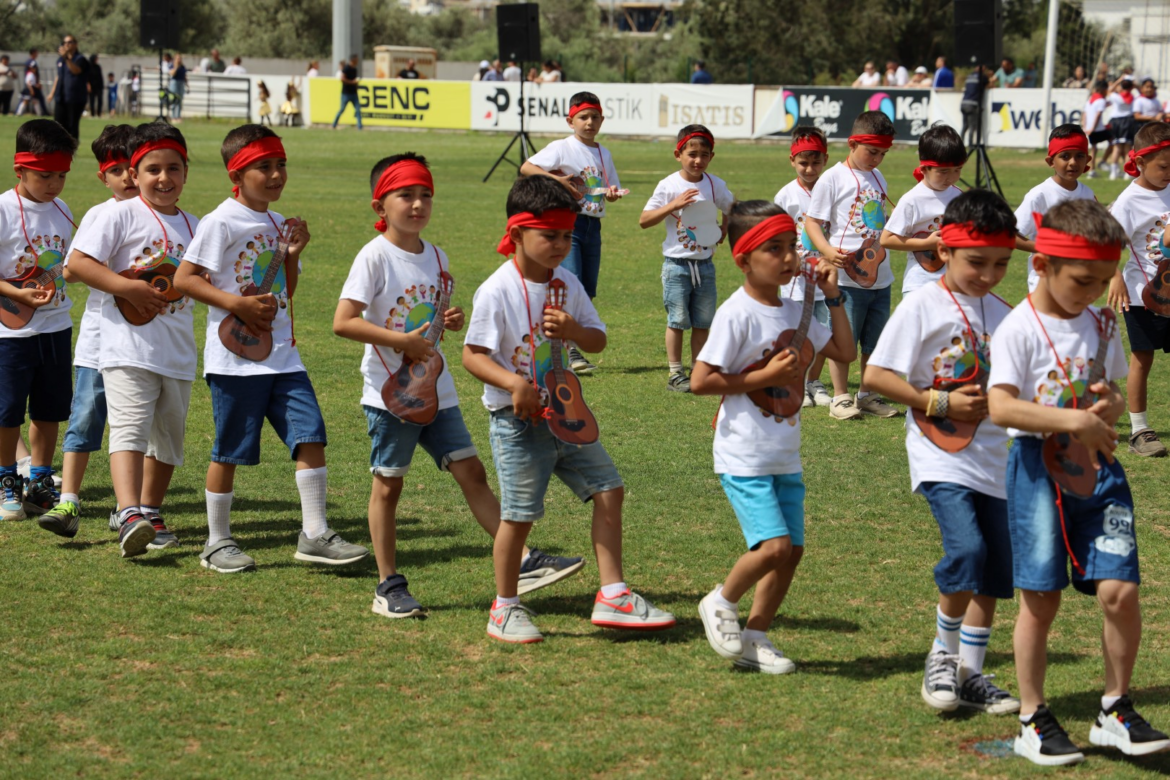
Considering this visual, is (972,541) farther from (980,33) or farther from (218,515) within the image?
(980,33)

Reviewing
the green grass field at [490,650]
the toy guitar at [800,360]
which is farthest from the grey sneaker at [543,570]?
the toy guitar at [800,360]

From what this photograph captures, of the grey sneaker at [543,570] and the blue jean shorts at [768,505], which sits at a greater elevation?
the blue jean shorts at [768,505]

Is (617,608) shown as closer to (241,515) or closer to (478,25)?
(241,515)

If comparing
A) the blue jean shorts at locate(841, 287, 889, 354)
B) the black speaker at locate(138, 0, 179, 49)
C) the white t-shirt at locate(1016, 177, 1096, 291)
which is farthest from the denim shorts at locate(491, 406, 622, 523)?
the black speaker at locate(138, 0, 179, 49)

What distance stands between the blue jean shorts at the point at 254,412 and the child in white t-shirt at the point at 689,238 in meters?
4.07

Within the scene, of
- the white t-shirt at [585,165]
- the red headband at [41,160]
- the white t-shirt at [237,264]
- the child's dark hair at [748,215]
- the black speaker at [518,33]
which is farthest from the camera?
the black speaker at [518,33]

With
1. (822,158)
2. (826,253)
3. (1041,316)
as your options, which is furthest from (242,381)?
(822,158)

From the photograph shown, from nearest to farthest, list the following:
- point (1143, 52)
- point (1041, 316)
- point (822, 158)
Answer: point (1041, 316), point (822, 158), point (1143, 52)

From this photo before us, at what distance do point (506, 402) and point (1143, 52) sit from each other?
48672 millimetres

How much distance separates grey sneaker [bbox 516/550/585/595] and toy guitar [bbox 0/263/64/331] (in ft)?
9.53

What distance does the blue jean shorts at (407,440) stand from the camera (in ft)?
17.8

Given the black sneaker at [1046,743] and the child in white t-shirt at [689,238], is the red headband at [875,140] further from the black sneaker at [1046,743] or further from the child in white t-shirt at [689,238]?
the black sneaker at [1046,743]

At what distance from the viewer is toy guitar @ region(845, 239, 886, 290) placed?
883 cm

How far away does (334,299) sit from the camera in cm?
1299
